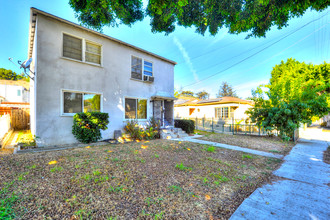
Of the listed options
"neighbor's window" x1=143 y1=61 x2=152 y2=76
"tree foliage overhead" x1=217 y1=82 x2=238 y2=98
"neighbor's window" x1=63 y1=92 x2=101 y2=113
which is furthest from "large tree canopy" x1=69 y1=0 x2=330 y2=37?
"tree foliage overhead" x1=217 y1=82 x2=238 y2=98

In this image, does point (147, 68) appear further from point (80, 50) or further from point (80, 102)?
point (80, 102)

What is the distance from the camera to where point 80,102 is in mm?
7078

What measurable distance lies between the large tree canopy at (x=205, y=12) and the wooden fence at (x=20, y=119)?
30.8 feet

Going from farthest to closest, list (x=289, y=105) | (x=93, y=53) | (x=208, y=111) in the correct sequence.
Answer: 1. (x=208, y=111)
2. (x=289, y=105)
3. (x=93, y=53)

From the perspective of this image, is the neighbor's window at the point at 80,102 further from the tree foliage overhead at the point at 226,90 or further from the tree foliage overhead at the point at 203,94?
the tree foliage overhead at the point at 203,94

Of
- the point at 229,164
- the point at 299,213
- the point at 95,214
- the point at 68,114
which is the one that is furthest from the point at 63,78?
the point at 299,213

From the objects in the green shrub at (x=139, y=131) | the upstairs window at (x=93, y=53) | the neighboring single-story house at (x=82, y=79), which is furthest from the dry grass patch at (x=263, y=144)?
the upstairs window at (x=93, y=53)

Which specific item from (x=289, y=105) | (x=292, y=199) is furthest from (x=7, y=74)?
(x=289, y=105)

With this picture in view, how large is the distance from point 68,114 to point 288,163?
8830 mm

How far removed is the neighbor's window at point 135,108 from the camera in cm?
886

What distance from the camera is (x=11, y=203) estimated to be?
2.16 meters

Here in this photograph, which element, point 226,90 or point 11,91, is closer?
point 11,91

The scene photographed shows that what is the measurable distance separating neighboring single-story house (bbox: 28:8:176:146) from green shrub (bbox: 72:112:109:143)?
77 centimetres

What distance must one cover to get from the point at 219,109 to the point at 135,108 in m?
13.8
